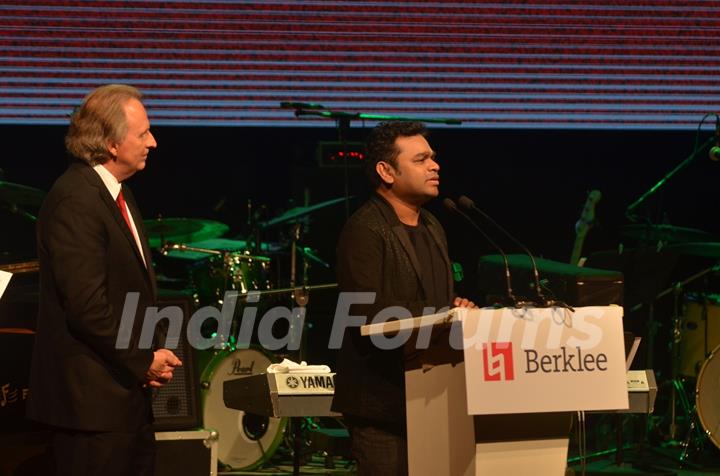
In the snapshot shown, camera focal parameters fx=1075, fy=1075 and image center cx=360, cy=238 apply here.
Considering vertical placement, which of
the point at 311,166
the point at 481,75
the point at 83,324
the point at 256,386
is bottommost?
the point at 256,386

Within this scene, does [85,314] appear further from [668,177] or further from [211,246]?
[668,177]

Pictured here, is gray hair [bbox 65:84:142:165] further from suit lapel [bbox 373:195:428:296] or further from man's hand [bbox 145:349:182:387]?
suit lapel [bbox 373:195:428:296]

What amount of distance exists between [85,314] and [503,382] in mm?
Answer: 1265

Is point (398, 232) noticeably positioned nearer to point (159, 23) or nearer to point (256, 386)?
point (256, 386)

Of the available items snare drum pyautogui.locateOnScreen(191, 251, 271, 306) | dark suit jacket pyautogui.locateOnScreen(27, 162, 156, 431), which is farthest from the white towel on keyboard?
snare drum pyautogui.locateOnScreen(191, 251, 271, 306)

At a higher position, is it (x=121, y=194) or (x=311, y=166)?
(x=311, y=166)

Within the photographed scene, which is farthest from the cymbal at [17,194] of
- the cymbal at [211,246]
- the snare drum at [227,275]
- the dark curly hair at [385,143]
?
the dark curly hair at [385,143]

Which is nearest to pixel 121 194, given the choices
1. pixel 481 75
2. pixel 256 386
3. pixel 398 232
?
pixel 398 232

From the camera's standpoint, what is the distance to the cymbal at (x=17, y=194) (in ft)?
18.1

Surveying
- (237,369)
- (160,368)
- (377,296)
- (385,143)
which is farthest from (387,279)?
(237,369)

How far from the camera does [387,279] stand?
3.56 metres

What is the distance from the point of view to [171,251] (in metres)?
6.26

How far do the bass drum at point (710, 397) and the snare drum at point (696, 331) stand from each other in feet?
0.37

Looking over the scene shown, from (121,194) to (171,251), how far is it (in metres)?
2.85
